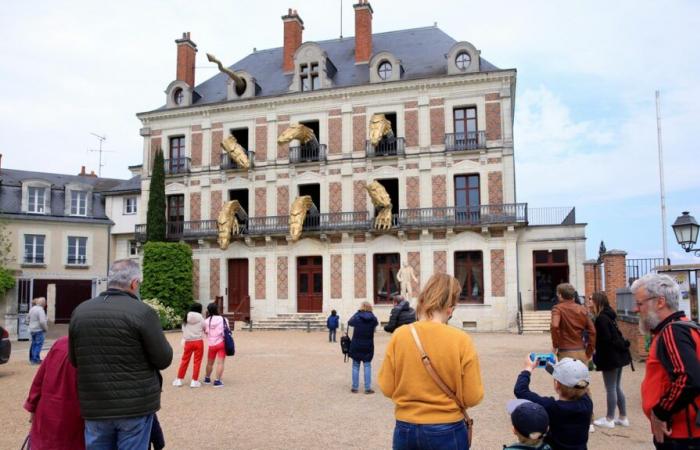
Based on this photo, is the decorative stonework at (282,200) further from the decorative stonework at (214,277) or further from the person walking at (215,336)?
the person walking at (215,336)

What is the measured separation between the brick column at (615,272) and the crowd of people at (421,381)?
44.8 ft

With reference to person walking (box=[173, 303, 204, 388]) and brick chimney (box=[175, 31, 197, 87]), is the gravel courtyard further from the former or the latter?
brick chimney (box=[175, 31, 197, 87])

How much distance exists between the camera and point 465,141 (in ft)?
84.2

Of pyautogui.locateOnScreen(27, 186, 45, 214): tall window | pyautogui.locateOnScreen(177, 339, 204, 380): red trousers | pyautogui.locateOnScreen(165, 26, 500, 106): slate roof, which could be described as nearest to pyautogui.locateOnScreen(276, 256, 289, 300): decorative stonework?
pyautogui.locateOnScreen(165, 26, 500, 106): slate roof

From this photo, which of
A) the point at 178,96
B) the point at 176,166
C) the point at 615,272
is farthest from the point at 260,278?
the point at 615,272

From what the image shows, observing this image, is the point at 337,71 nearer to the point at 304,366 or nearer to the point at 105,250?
the point at 105,250

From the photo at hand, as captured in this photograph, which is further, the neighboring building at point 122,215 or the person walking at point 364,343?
the neighboring building at point 122,215

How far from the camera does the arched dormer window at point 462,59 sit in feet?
84.0

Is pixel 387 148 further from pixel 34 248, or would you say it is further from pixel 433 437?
pixel 433 437

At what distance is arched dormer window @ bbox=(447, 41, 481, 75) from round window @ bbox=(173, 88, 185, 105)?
47.2 ft

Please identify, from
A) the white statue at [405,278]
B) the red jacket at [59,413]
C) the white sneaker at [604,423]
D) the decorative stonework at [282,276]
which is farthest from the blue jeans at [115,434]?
the decorative stonework at [282,276]

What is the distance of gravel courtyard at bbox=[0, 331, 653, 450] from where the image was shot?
6680mm

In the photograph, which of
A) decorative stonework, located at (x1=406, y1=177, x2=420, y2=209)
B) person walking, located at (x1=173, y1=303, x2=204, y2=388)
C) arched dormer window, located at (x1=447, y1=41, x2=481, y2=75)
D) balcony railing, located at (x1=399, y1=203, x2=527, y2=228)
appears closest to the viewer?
person walking, located at (x1=173, y1=303, x2=204, y2=388)

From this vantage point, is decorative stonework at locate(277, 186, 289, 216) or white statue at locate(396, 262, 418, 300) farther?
decorative stonework at locate(277, 186, 289, 216)
